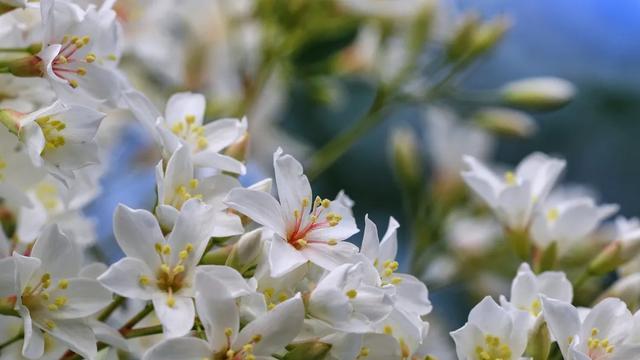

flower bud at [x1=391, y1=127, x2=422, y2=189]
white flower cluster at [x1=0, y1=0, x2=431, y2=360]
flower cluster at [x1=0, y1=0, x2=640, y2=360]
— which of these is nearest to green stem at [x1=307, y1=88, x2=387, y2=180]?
flower bud at [x1=391, y1=127, x2=422, y2=189]

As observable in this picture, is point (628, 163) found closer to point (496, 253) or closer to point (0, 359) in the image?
point (496, 253)

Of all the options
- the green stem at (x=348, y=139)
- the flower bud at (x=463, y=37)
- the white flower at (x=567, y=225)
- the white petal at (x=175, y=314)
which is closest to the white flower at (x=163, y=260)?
the white petal at (x=175, y=314)

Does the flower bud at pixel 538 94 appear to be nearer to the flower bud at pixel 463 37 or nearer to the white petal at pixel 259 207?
the flower bud at pixel 463 37

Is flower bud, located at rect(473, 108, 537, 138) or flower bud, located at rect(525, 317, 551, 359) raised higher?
flower bud, located at rect(525, 317, 551, 359)

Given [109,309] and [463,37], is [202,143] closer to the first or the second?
[109,309]

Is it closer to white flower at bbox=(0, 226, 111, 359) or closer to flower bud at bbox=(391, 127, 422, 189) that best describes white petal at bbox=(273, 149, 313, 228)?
white flower at bbox=(0, 226, 111, 359)
